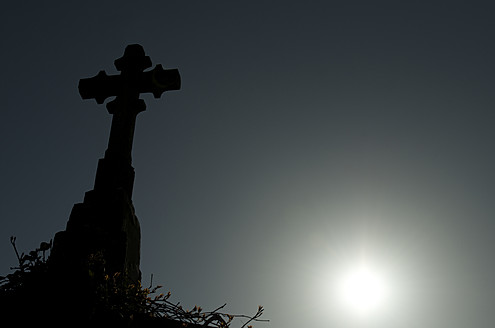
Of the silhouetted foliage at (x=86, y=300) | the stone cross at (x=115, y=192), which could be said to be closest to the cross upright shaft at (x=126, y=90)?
the stone cross at (x=115, y=192)

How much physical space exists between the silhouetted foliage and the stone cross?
0.10 meters

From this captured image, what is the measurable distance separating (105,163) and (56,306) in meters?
2.12

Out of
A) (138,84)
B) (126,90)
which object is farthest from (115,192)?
(138,84)

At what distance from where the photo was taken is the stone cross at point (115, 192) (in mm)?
3449

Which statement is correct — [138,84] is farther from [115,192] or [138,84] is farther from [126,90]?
[115,192]

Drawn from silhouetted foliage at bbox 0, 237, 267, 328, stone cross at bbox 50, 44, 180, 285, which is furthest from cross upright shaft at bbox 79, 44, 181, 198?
silhouetted foliage at bbox 0, 237, 267, 328

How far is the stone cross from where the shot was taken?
11.3 ft

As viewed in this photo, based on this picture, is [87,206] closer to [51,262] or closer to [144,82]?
[51,262]

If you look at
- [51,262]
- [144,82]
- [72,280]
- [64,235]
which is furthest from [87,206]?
[144,82]

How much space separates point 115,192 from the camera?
411 centimetres

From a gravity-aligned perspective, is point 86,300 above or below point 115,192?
below

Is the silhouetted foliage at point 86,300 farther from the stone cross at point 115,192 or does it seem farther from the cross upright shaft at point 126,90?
the cross upright shaft at point 126,90

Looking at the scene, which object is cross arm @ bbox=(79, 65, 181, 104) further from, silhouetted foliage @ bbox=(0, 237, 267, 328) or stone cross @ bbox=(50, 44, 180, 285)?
silhouetted foliage @ bbox=(0, 237, 267, 328)

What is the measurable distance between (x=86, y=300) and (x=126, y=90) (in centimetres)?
304
